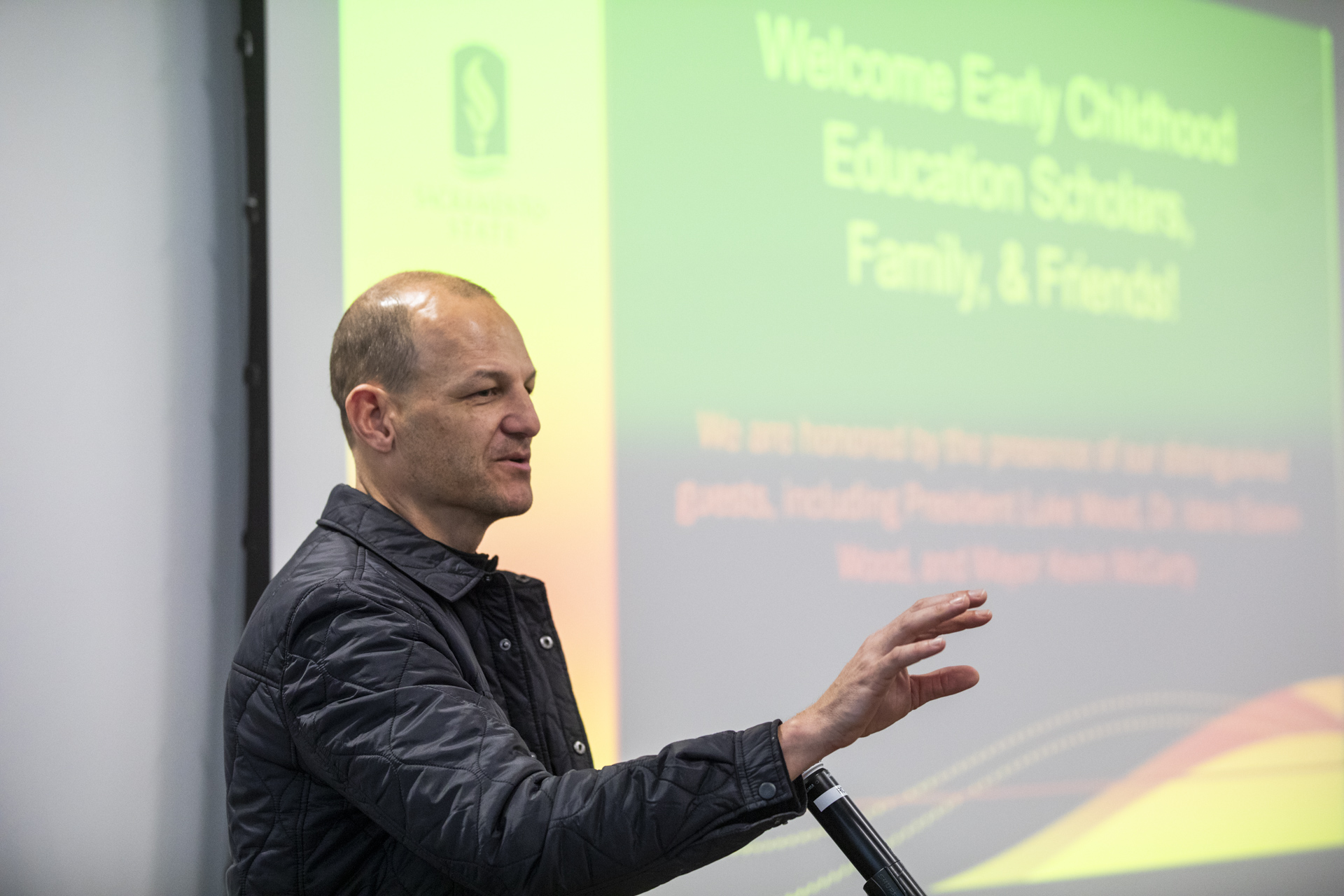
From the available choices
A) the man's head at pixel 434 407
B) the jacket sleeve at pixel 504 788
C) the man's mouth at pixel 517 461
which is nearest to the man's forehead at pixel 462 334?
the man's head at pixel 434 407

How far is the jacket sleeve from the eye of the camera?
104 cm

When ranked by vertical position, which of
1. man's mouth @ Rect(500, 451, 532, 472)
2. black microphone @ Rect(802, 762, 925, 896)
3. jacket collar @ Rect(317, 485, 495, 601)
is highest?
man's mouth @ Rect(500, 451, 532, 472)

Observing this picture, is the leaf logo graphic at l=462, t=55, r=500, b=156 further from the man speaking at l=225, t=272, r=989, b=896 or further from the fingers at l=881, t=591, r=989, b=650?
the fingers at l=881, t=591, r=989, b=650

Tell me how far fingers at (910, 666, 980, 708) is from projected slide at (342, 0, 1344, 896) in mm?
1044

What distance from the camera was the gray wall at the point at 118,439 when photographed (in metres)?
1.97

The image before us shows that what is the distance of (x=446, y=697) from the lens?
44.3 inches

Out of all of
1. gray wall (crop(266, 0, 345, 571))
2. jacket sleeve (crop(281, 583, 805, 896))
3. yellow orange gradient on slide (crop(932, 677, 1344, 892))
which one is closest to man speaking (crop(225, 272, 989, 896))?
jacket sleeve (crop(281, 583, 805, 896))

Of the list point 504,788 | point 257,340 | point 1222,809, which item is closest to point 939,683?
point 504,788

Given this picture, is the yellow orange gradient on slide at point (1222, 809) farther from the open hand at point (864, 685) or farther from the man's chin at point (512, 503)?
the open hand at point (864, 685)

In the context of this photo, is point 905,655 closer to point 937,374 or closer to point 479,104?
Result: point 479,104

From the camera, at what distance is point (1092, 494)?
2.86 meters

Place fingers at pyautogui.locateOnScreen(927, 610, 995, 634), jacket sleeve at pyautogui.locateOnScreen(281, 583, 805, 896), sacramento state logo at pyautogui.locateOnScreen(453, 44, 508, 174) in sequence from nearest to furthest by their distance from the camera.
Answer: jacket sleeve at pyautogui.locateOnScreen(281, 583, 805, 896) < fingers at pyautogui.locateOnScreen(927, 610, 995, 634) < sacramento state logo at pyautogui.locateOnScreen(453, 44, 508, 174)

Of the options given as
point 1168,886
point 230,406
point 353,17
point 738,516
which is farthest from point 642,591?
point 1168,886

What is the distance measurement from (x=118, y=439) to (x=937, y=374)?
1.69 m
